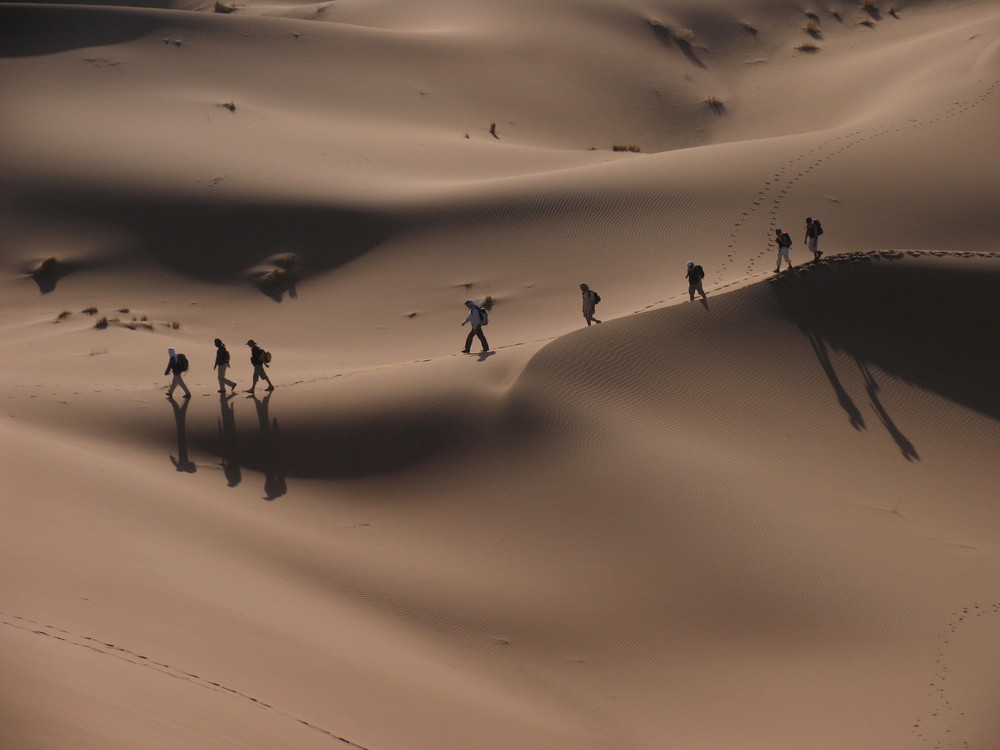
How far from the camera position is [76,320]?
75.2 ft

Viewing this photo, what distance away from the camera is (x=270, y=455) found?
15406 millimetres

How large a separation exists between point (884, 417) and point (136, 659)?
38.1 feet

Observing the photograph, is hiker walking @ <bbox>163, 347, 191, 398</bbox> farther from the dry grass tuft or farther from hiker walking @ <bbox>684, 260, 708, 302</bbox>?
the dry grass tuft

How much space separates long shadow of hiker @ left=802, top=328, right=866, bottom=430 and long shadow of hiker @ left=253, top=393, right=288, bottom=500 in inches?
325

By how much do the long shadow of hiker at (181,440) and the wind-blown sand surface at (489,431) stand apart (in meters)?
0.07

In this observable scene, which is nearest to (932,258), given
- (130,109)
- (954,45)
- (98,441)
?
(98,441)

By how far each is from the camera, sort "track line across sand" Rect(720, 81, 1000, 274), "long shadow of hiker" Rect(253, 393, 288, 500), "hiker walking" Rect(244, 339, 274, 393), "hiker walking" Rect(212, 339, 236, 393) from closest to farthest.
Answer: "long shadow of hiker" Rect(253, 393, 288, 500), "hiker walking" Rect(244, 339, 274, 393), "hiker walking" Rect(212, 339, 236, 393), "track line across sand" Rect(720, 81, 1000, 274)

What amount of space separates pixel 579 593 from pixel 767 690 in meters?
2.37

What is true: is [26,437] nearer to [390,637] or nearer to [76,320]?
[390,637]

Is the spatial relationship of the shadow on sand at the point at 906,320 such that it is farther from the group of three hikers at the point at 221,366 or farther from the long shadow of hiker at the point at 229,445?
the long shadow of hiker at the point at 229,445

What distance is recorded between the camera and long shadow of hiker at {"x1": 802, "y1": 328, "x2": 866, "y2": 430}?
16.2 metres

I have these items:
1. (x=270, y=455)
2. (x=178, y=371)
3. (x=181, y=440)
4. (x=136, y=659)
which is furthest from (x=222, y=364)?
(x=136, y=659)

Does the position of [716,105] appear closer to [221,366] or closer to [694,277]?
[694,277]

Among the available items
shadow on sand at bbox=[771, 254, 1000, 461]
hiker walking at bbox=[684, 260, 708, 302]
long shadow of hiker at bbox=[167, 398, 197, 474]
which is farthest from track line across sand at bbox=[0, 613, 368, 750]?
hiker walking at bbox=[684, 260, 708, 302]
